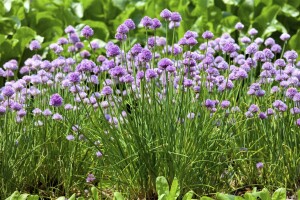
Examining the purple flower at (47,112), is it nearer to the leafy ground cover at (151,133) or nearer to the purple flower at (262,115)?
the leafy ground cover at (151,133)

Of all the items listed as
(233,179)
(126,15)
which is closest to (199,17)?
(126,15)

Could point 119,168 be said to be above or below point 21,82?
below

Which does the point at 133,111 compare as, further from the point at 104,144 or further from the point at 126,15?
the point at 126,15

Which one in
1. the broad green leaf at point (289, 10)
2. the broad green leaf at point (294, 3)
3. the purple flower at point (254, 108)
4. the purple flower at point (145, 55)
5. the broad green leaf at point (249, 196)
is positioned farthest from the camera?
the broad green leaf at point (294, 3)

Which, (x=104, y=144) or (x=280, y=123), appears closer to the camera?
(x=104, y=144)

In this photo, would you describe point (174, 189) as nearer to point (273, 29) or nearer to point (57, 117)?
point (57, 117)

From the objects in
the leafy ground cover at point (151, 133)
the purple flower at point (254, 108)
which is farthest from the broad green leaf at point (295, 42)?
the purple flower at point (254, 108)
